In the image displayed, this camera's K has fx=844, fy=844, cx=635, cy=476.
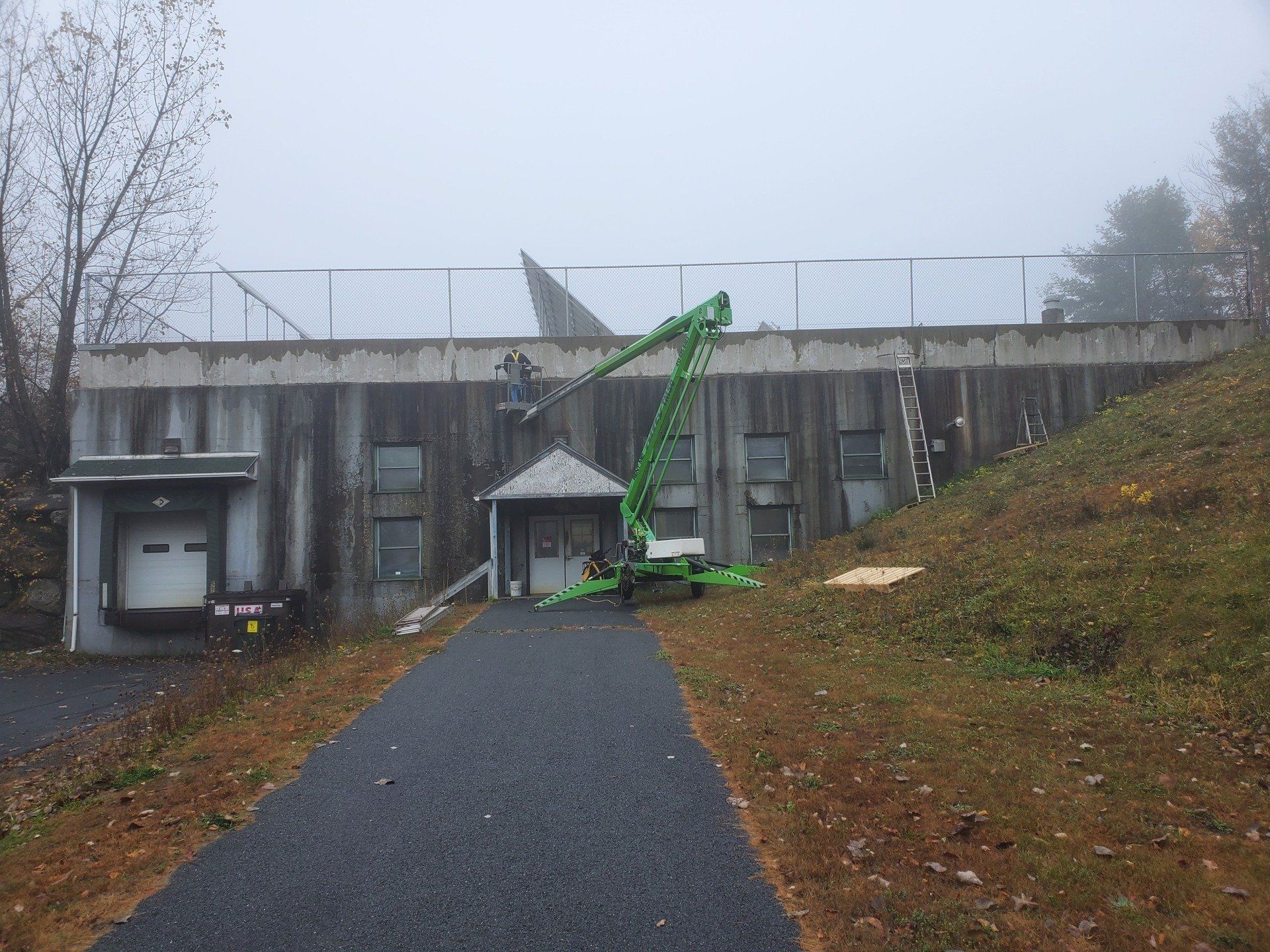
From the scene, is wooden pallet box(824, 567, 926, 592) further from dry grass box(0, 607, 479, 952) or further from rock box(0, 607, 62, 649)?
rock box(0, 607, 62, 649)

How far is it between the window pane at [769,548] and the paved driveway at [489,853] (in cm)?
1462

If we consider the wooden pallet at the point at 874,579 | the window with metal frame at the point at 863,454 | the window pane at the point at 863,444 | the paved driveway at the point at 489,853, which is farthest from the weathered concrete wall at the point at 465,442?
the paved driveway at the point at 489,853

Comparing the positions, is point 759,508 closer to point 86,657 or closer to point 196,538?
point 196,538

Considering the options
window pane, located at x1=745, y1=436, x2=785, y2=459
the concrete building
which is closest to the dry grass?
the concrete building

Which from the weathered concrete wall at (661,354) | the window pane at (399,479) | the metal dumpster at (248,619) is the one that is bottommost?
the metal dumpster at (248,619)

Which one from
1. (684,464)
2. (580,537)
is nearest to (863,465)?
(684,464)

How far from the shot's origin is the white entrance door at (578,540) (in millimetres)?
23453

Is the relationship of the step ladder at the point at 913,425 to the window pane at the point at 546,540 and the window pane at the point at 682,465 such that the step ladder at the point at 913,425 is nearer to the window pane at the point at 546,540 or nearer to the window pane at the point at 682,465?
the window pane at the point at 682,465

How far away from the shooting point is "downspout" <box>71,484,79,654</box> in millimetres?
21766

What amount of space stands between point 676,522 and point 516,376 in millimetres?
5970

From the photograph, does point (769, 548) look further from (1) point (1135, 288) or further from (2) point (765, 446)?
(1) point (1135, 288)

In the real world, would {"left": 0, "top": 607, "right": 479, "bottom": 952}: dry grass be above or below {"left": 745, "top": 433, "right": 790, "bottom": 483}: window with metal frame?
Result: below

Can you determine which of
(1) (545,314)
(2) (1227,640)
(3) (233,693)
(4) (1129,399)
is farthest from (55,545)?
(4) (1129,399)

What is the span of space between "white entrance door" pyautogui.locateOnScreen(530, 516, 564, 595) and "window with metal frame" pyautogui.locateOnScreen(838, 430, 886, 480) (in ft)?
27.0
